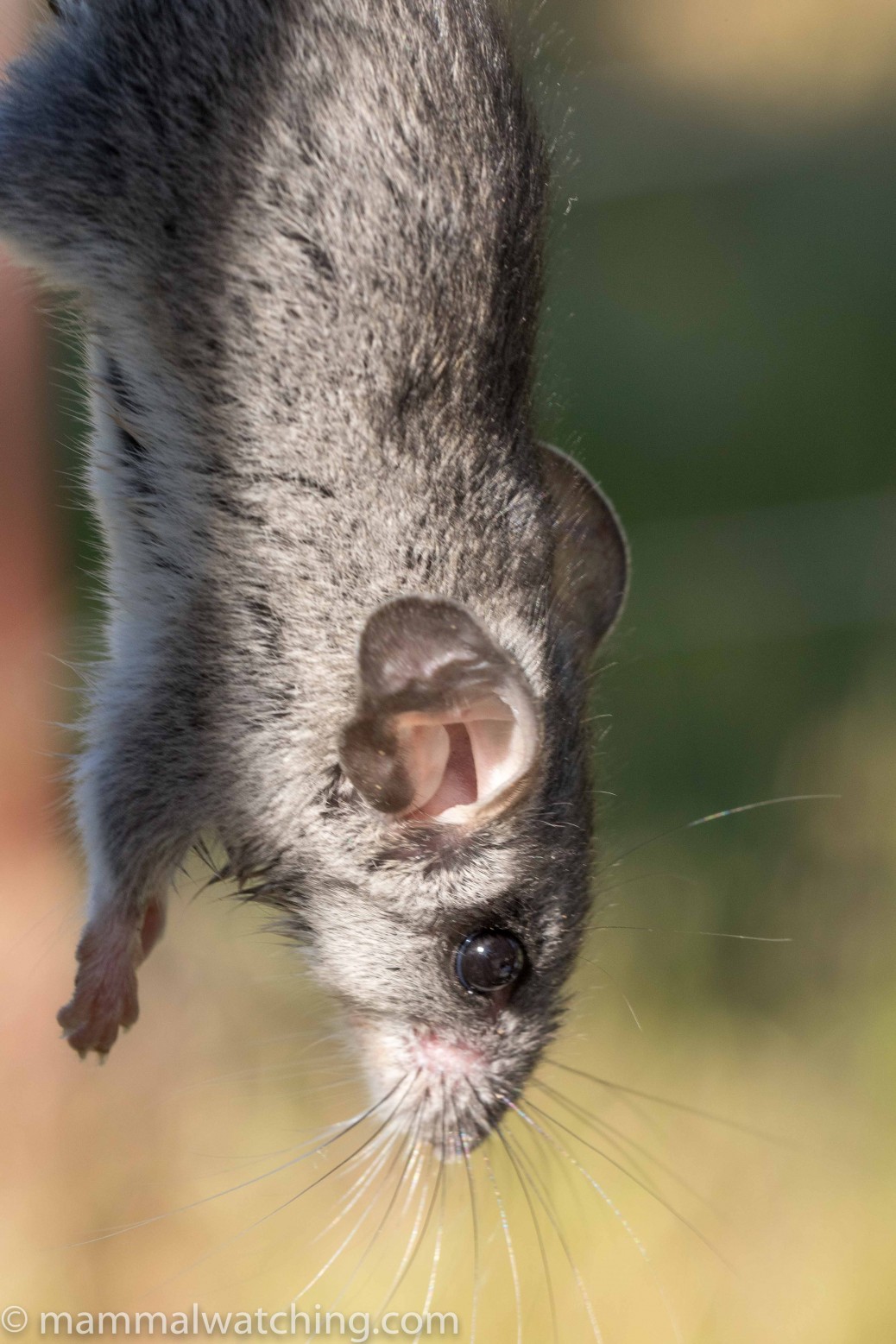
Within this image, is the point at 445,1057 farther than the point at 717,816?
Yes

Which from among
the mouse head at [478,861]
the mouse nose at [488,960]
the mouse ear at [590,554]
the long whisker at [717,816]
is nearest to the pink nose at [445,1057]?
the mouse head at [478,861]

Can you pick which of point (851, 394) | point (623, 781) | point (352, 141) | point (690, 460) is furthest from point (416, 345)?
point (851, 394)

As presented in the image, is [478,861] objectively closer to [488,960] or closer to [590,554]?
[488,960]

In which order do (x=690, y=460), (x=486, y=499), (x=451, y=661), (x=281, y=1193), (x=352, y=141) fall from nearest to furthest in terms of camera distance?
(x=451, y=661), (x=352, y=141), (x=486, y=499), (x=281, y=1193), (x=690, y=460)

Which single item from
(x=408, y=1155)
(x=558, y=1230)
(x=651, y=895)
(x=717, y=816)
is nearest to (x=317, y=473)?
(x=717, y=816)

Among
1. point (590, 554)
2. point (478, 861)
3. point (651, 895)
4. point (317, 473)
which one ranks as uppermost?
point (317, 473)

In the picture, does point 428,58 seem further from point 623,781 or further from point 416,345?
point 623,781

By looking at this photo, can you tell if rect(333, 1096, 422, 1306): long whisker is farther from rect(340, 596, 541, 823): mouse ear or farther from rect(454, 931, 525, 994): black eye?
rect(340, 596, 541, 823): mouse ear
